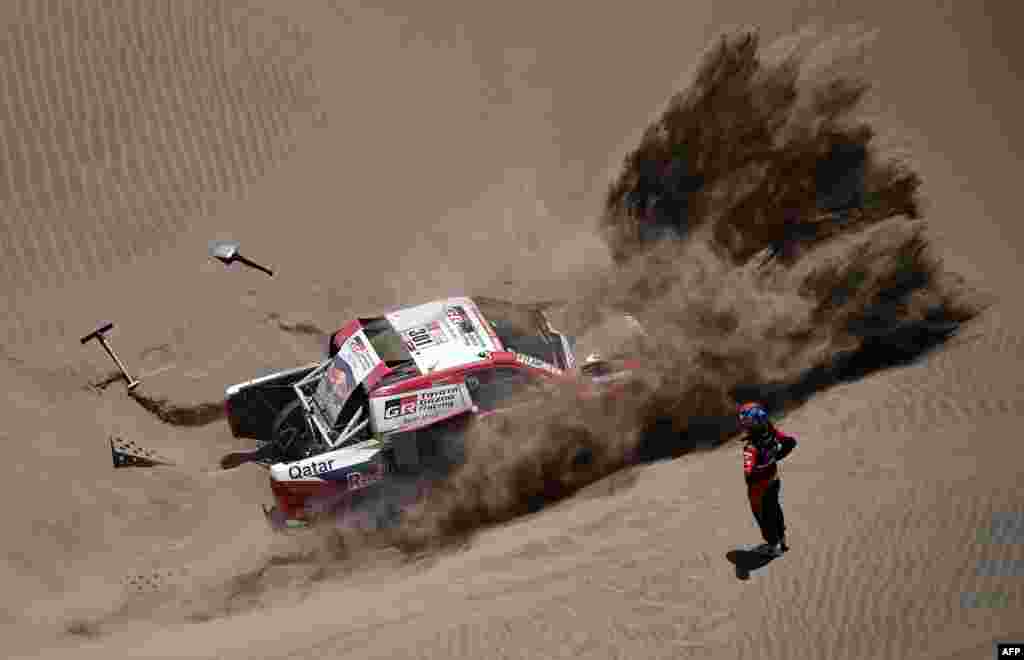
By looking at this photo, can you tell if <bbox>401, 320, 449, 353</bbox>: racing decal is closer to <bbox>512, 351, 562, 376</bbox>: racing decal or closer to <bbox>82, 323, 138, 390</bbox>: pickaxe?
<bbox>512, 351, 562, 376</bbox>: racing decal

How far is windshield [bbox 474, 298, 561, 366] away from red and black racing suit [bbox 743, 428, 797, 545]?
2.46m

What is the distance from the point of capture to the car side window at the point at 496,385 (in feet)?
27.8

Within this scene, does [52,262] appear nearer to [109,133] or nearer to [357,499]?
[109,133]

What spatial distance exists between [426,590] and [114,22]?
35.3 feet

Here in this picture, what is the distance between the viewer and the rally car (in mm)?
8219

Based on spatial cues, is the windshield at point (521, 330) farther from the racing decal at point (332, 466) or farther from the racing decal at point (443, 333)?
the racing decal at point (332, 466)

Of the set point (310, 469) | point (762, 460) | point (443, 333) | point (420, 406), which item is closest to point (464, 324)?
point (443, 333)

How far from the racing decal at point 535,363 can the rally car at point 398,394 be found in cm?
1

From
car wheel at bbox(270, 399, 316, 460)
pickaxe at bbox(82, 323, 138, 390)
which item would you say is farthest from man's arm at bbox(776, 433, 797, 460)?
pickaxe at bbox(82, 323, 138, 390)

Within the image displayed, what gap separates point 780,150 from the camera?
37.0 feet

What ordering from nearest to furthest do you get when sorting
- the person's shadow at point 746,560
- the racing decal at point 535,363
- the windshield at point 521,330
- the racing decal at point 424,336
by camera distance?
1. the person's shadow at point 746,560
2. the racing decal at point 424,336
3. the racing decal at point 535,363
4. the windshield at point 521,330

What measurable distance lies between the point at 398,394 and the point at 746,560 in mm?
3358

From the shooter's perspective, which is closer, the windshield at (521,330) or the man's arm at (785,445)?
the man's arm at (785,445)

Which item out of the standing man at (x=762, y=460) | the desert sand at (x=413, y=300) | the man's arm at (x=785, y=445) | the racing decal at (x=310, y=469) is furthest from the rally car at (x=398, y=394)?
the man's arm at (x=785, y=445)
